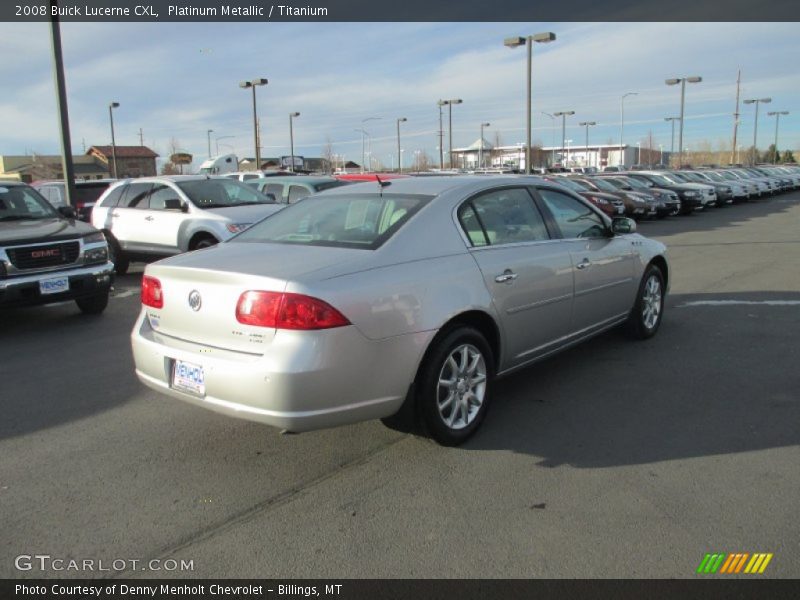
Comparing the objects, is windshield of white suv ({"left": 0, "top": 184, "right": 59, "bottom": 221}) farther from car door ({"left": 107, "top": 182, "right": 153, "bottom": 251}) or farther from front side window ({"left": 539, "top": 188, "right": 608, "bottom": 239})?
front side window ({"left": 539, "top": 188, "right": 608, "bottom": 239})

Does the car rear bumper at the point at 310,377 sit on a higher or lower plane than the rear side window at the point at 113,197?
lower

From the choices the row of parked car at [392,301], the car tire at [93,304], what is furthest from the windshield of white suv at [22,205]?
→ the row of parked car at [392,301]

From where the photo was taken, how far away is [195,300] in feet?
12.2

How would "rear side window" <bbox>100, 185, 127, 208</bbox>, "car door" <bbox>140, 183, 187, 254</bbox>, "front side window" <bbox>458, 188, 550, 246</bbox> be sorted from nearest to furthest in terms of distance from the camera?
"front side window" <bbox>458, 188, 550, 246</bbox> → "car door" <bbox>140, 183, 187, 254</bbox> → "rear side window" <bbox>100, 185, 127, 208</bbox>

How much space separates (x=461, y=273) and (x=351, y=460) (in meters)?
1.30

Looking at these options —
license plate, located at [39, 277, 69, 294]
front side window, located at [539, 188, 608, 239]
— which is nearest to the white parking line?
front side window, located at [539, 188, 608, 239]

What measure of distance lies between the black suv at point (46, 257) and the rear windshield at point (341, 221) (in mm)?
3686

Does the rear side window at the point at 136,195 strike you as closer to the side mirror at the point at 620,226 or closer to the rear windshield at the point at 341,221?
the rear windshield at the point at 341,221

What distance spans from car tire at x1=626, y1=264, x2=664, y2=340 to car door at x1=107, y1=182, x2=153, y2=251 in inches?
322

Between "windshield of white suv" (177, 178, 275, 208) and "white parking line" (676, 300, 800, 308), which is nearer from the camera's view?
"white parking line" (676, 300, 800, 308)

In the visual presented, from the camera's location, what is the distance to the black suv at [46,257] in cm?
702

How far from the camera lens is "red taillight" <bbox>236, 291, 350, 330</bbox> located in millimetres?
3346

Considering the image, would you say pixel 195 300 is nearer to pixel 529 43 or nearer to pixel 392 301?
pixel 392 301
